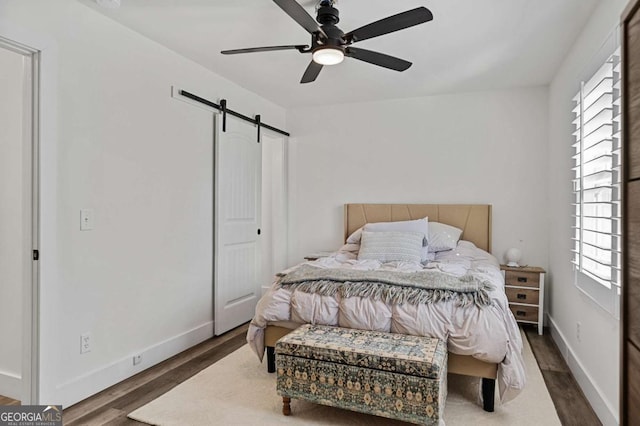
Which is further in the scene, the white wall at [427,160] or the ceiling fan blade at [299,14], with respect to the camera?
the white wall at [427,160]

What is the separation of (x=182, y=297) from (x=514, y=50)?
11.0ft

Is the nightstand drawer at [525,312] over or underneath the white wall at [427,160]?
underneath

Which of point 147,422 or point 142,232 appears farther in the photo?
point 142,232

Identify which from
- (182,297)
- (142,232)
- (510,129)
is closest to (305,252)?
(182,297)

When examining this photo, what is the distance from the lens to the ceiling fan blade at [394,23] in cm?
201

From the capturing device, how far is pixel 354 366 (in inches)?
79.5

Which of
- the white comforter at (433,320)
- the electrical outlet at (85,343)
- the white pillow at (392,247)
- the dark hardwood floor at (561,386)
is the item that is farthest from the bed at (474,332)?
the electrical outlet at (85,343)

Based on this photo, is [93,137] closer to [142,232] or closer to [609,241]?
[142,232]

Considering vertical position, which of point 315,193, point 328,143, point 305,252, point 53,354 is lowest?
point 53,354

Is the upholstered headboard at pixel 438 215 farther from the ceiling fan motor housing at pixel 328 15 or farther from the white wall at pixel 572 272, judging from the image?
the ceiling fan motor housing at pixel 328 15

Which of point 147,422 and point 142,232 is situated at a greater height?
point 142,232

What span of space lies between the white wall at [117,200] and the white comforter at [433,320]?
915mm

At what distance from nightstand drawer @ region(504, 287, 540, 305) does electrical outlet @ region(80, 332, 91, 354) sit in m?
3.47

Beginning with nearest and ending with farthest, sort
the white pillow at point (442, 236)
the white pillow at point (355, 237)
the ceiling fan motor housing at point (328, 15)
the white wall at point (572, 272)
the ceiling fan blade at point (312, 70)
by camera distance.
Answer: the white wall at point (572, 272)
the ceiling fan motor housing at point (328, 15)
the ceiling fan blade at point (312, 70)
the white pillow at point (442, 236)
the white pillow at point (355, 237)
